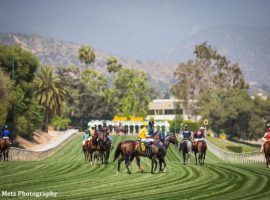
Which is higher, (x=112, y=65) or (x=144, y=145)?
(x=112, y=65)

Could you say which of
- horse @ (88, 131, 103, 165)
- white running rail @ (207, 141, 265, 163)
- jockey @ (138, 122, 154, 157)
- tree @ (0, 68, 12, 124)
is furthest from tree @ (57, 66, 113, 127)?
jockey @ (138, 122, 154, 157)

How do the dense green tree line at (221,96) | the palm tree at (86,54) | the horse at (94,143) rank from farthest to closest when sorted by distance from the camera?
the palm tree at (86,54) < the dense green tree line at (221,96) < the horse at (94,143)

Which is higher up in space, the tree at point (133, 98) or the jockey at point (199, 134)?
the tree at point (133, 98)

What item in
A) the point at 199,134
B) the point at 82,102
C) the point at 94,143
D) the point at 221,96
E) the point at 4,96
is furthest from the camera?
the point at 82,102

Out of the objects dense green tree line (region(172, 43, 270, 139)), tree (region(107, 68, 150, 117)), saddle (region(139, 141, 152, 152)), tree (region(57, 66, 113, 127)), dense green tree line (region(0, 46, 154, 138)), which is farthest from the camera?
tree (region(107, 68, 150, 117))

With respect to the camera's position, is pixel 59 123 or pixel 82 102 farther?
pixel 82 102

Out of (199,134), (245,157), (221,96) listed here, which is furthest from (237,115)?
(199,134)

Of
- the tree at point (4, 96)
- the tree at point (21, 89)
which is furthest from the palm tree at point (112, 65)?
the tree at point (4, 96)

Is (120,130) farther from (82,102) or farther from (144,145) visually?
(144,145)

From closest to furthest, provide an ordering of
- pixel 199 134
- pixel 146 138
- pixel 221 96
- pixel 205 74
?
pixel 146 138 → pixel 199 134 → pixel 221 96 → pixel 205 74

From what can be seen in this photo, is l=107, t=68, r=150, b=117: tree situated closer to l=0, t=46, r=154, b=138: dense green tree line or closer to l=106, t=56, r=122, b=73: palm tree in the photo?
l=0, t=46, r=154, b=138: dense green tree line

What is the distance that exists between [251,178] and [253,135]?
11417cm

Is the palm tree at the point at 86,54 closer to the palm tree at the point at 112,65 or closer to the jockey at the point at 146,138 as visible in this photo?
the palm tree at the point at 112,65

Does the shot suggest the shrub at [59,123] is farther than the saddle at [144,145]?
Yes
